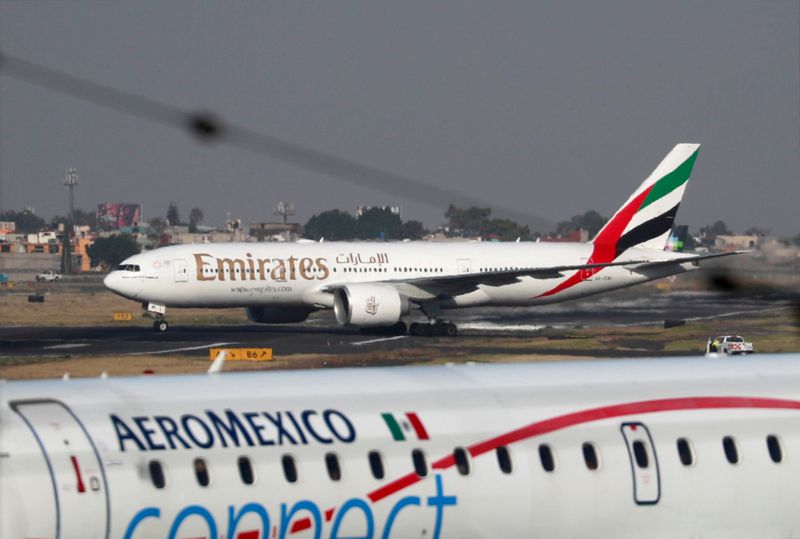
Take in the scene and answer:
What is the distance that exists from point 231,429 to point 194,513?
1021 millimetres

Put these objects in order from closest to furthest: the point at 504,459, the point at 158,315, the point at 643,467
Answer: the point at 504,459
the point at 643,467
the point at 158,315

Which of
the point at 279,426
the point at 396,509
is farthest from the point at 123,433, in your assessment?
the point at 396,509

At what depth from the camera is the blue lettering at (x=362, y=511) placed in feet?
46.8

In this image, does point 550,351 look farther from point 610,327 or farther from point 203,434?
point 203,434

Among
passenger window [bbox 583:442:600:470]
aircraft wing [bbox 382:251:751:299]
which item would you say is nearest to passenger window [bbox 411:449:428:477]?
passenger window [bbox 583:442:600:470]

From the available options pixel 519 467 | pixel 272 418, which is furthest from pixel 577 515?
pixel 272 418

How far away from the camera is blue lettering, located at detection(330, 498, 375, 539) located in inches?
561

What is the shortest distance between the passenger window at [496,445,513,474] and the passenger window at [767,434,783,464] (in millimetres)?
3451

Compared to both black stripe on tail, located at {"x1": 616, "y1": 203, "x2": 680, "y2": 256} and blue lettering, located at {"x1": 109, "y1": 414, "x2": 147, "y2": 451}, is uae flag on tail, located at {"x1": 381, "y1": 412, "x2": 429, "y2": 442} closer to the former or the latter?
blue lettering, located at {"x1": 109, "y1": 414, "x2": 147, "y2": 451}

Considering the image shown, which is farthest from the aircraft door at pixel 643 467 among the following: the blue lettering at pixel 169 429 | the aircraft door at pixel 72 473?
the aircraft door at pixel 72 473

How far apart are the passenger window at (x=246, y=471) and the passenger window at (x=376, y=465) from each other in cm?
132

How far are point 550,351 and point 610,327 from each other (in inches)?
740

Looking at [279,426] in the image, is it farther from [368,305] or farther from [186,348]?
[368,305]

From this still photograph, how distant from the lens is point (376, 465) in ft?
48.2
